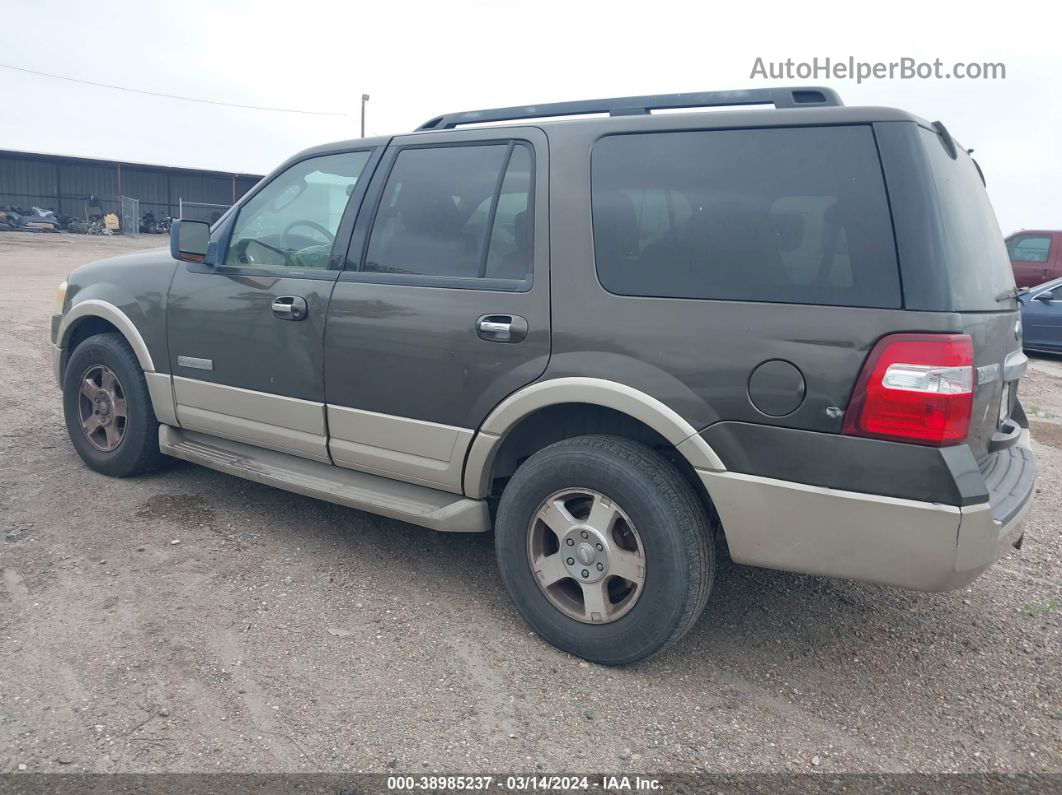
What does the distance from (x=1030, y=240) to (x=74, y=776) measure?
53.9ft

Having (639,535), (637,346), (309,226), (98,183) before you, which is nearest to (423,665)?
(639,535)

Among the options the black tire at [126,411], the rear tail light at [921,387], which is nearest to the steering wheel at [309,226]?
the black tire at [126,411]

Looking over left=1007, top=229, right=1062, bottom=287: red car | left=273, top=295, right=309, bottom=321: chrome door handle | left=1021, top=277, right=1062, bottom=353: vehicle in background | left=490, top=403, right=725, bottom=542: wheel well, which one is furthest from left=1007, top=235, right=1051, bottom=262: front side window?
left=273, top=295, right=309, bottom=321: chrome door handle

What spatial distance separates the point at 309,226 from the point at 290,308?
47 centimetres

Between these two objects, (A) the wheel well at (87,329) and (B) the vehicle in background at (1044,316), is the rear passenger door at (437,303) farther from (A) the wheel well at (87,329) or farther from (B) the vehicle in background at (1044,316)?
(B) the vehicle in background at (1044,316)

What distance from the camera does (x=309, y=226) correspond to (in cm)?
404

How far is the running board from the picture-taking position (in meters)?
3.48

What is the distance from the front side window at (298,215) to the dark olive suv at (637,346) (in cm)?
1

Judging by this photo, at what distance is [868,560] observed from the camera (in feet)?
8.69

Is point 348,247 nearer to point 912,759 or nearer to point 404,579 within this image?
point 404,579

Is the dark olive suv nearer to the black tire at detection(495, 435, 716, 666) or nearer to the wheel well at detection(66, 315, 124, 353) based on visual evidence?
the black tire at detection(495, 435, 716, 666)

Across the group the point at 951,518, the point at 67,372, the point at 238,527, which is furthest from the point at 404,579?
the point at 67,372

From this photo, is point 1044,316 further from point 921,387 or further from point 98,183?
point 98,183

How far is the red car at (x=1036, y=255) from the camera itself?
14508mm
